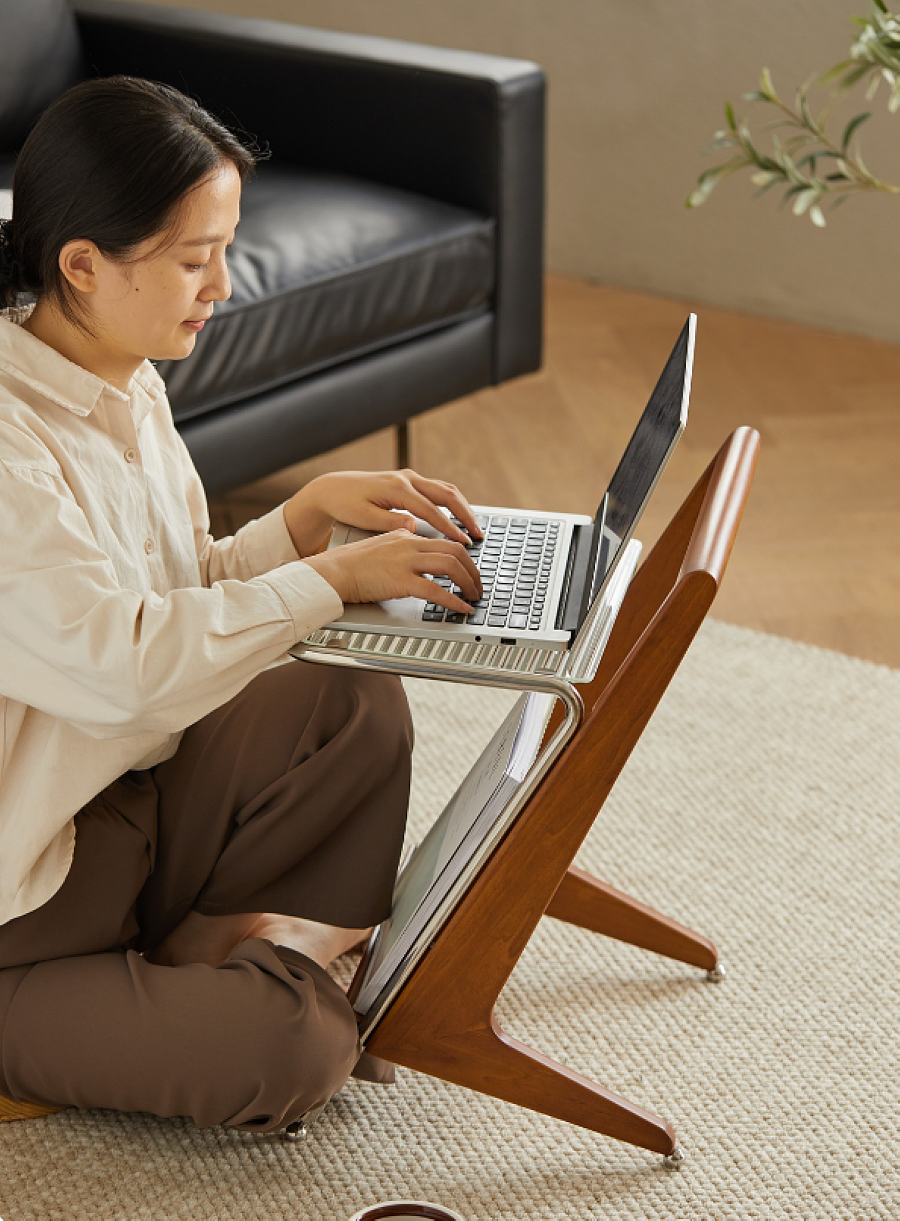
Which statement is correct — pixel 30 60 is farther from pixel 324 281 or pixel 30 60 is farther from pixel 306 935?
pixel 306 935

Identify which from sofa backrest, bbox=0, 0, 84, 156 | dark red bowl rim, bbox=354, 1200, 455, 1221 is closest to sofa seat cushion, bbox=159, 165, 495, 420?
sofa backrest, bbox=0, 0, 84, 156

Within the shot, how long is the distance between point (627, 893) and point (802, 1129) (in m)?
0.34

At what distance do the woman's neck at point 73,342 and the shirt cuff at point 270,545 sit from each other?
216 mm

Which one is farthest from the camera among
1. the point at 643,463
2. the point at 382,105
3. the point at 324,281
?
the point at 382,105

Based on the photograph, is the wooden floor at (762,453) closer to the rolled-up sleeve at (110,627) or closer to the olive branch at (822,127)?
the olive branch at (822,127)

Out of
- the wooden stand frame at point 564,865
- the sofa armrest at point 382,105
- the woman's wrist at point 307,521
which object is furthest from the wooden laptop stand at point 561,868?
the sofa armrest at point 382,105

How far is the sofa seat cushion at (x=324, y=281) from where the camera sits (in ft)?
6.09

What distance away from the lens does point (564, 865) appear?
108 cm

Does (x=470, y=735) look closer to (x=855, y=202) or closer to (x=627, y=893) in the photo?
(x=627, y=893)

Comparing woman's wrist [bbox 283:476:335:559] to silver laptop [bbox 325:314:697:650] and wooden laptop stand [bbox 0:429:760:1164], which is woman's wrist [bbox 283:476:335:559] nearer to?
silver laptop [bbox 325:314:697:650]

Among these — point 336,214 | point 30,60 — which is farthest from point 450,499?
point 30,60

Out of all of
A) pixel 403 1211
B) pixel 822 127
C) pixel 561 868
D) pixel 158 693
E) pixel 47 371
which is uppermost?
pixel 822 127

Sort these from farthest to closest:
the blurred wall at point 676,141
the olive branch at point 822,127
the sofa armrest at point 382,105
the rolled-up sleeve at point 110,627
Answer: the blurred wall at point 676,141 → the sofa armrest at point 382,105 → the olive branch at point 822,127 → the rolled-up sleeve at point 110,627

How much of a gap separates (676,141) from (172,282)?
2.35 meters
